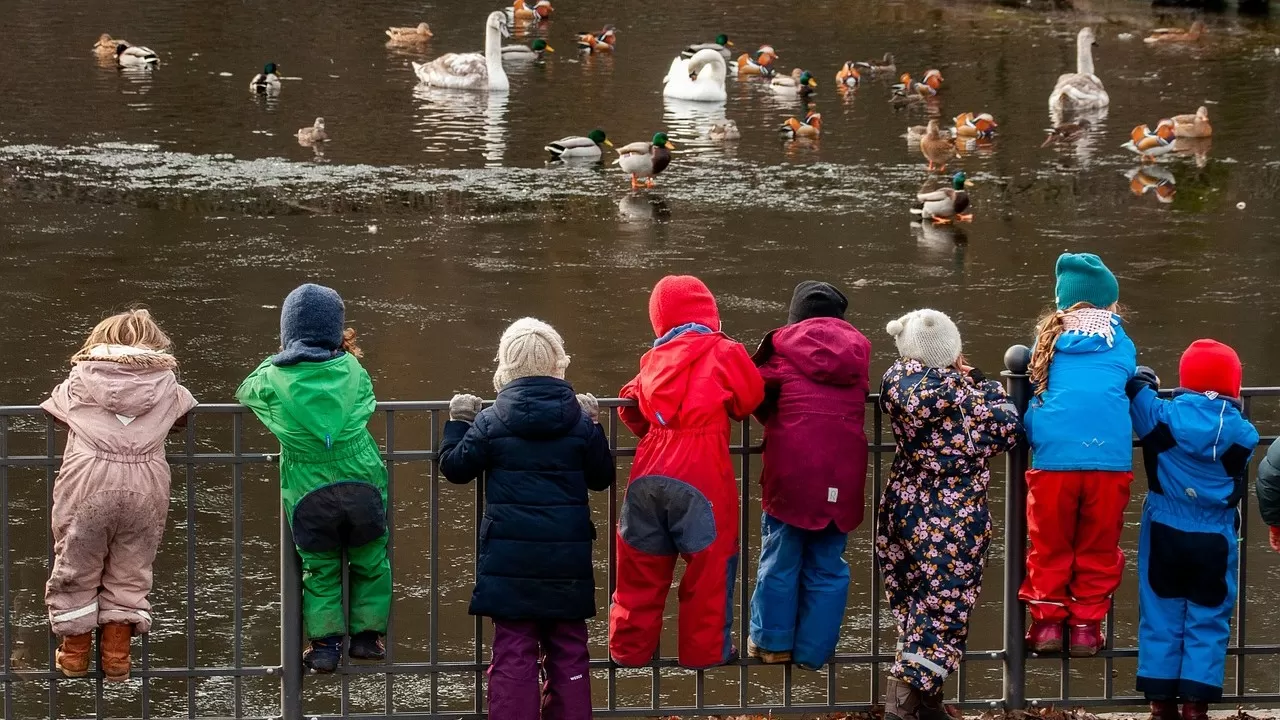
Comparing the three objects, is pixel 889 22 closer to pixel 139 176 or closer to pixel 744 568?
pixel 139 176

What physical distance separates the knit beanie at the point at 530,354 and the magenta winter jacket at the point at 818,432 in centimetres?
78

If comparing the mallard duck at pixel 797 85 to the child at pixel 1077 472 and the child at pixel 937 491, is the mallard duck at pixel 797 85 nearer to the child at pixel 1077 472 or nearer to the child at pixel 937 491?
the child at pixel 1077 472

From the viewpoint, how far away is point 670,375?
586cm

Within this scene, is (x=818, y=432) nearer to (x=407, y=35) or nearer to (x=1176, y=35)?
(x=407, y=35)

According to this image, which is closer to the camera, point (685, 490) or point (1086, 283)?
point (685, 490)

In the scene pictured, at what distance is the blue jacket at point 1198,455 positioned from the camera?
19.4ft

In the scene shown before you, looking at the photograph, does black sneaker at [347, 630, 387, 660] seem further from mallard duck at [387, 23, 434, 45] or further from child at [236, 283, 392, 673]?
mallard duck at [387, 23, 434, 45]

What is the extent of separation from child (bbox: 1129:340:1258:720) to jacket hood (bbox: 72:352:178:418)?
339 centimetres

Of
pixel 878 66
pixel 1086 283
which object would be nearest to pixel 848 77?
pixel 878 66

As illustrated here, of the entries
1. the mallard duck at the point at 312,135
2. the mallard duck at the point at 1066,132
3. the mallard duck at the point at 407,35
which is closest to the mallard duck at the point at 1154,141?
the mallard duck at the point at 1066,132

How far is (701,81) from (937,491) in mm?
22092

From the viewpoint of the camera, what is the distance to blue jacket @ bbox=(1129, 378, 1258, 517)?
→ 5.93 meters

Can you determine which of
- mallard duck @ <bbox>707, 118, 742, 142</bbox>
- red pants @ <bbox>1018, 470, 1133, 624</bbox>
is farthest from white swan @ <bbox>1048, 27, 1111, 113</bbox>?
red pants @ <bbox>1018, 470, 1133, 624</bbox>

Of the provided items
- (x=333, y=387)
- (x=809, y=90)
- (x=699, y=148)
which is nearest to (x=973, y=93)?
(x=809, y=90)
